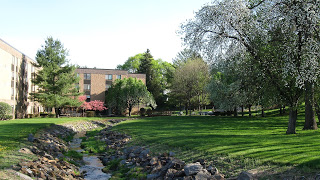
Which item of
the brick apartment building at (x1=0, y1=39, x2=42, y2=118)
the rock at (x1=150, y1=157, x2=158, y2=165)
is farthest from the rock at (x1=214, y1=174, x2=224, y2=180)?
the brick apartment building at (x1=0, y1=39, x2=42, y2=118)

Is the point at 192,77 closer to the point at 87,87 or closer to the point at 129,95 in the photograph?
the point at 129,95

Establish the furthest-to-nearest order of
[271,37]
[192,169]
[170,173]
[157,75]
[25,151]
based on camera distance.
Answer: [157,75]
[271,37]
[25,151]
[170,173]
[192,169]

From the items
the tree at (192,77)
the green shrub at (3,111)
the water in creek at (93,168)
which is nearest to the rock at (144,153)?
the water in creek at (93,168)

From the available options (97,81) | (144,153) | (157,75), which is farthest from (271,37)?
(157,75)

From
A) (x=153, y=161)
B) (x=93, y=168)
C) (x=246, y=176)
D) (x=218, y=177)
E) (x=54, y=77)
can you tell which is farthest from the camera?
(x=54, y=77)

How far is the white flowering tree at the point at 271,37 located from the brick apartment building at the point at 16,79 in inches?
1350

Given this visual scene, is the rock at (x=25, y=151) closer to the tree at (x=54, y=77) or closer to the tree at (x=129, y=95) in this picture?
the tree at (x=54, y=77)

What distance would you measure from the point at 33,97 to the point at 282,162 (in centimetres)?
4959

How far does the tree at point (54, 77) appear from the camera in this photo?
4853 cm

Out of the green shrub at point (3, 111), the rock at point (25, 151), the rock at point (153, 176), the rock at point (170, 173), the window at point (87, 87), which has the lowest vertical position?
the rock at point (153, 176)

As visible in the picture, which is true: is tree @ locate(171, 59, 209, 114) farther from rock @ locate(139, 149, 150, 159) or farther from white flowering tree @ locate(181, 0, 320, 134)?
rock @ locate(139, 149, 150, 159)

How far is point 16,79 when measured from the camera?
4725cm

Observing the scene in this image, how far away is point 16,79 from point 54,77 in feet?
19.8

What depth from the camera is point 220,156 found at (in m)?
10.8
